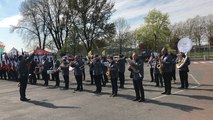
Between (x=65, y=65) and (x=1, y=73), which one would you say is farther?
(x=1, y=73)

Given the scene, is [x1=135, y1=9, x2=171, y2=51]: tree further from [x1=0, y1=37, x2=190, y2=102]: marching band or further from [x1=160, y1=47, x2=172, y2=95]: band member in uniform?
[x1=160, y1=47, x2=172, y2=95]: band member in uniform

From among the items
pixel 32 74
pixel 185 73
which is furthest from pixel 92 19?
pixel 185 73

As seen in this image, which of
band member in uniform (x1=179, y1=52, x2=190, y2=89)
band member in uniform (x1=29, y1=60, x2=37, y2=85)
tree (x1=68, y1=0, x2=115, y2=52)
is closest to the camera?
band member in uniform (x1=179, y1=52, x2=190, y2=89)

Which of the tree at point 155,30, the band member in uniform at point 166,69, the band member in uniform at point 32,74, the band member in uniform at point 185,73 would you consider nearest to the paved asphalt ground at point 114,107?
the band member in uniform at point 166,69

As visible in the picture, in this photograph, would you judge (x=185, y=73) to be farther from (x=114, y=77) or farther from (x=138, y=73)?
(x=138, y=73)

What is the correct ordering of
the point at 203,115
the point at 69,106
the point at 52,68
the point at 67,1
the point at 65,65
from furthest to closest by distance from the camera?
the point at 67,1 → the point at 52,68 → the point at 65,65 → the point at 69,106 → the point at 203,115

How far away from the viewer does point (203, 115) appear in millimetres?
9703

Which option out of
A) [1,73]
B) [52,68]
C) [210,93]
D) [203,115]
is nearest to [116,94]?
[210,93]

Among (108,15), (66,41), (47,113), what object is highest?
(108,15)

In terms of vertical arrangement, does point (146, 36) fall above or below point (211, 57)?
above

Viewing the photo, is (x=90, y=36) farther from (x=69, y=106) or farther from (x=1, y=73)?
(x=69, y=106)

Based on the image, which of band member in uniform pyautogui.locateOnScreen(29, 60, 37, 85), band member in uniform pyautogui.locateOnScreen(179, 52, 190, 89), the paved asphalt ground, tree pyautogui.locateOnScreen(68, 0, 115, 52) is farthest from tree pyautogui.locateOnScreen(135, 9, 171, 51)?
the paved asphalt ground

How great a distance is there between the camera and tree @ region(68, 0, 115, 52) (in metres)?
53.9

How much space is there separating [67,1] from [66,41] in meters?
6.65
